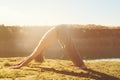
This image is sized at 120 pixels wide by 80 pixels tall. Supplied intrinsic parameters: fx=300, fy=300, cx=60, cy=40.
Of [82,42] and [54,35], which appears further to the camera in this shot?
[82,42]

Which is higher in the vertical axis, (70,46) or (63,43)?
(63,43)

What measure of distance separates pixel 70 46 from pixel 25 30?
65.4ft

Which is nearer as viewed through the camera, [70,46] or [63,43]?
[70,46]

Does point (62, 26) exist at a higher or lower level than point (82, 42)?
higher

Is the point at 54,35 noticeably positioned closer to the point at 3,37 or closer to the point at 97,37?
the point at 3,37

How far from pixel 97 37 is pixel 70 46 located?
20578 mm

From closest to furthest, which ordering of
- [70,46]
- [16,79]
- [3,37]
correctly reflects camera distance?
1. [16,79]
2. [70,46]
3. [3,37]

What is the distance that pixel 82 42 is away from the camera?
103 ft

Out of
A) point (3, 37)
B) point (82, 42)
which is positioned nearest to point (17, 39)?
point (3, 37)

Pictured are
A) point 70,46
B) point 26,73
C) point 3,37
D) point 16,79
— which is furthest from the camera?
point 3,37

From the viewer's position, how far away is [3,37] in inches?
1142

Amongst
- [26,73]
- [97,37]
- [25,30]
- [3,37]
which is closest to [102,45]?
[97,37]

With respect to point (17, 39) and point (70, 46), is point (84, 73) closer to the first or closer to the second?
point (70, 46)

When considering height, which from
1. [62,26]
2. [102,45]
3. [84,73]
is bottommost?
[102,45]
